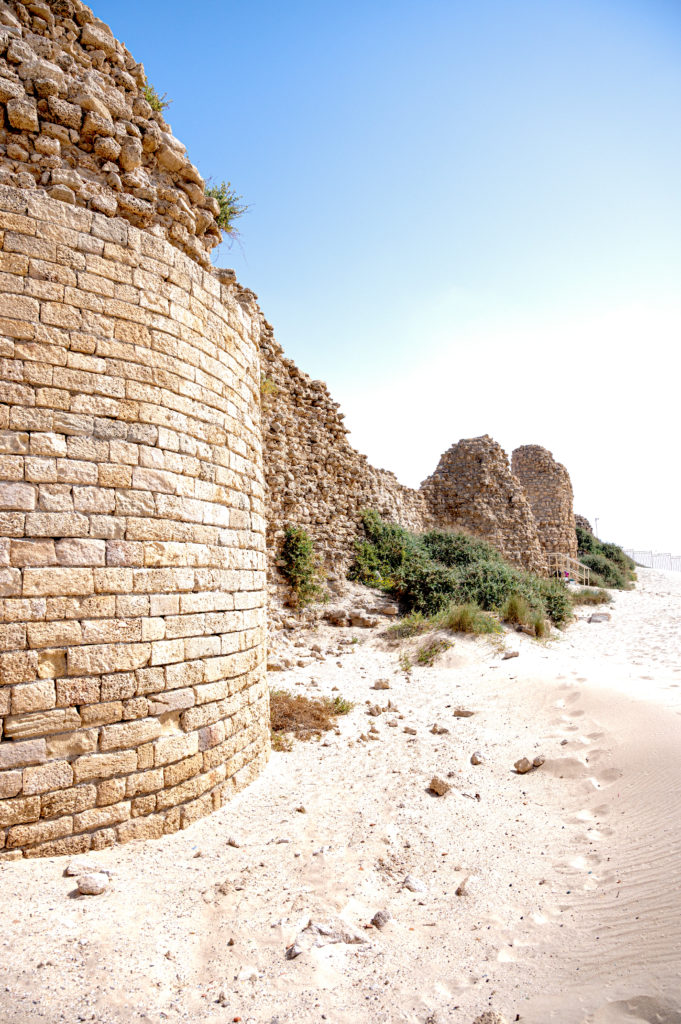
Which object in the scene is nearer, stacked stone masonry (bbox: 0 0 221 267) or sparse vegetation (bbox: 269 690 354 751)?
stacked stone masonry (bbox: 0 0 221 267)

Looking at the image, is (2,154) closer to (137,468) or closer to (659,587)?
(137,468)

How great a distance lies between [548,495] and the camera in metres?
21.4

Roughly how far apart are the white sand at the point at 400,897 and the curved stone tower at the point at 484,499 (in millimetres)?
10417

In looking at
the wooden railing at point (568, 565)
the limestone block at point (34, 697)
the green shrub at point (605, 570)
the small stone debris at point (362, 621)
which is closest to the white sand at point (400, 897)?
the limestone block at point (34, 697)

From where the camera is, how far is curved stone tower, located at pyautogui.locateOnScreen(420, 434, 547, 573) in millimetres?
15680

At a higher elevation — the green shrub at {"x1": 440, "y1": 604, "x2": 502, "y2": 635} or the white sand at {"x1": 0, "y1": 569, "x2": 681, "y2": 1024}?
the green shrub at {"x1": 440, "y1": 604, "x2": 502, "y2": 635}

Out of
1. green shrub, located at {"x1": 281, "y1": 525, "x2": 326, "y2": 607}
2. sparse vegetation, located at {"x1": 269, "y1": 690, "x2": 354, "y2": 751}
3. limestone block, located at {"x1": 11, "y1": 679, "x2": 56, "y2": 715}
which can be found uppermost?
green shrub, located at {"x1": 281, "y1": 525, "x2": 326, "y2": 607}

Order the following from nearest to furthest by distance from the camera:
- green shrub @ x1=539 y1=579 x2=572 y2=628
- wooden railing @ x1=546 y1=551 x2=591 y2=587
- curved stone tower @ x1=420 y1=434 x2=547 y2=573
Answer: green shrub @ x1=539 y1=579 x2=572 y2=628 < curved stone tower @ x1=420 y1=434 x2=547 y2=573 < wooden railing @ x1=546 y1=551 x2=591 y2=587

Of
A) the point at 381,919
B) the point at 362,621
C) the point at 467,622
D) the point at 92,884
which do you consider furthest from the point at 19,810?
the point at 467,622

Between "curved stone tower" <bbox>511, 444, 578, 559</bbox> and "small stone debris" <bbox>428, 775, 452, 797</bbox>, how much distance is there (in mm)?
17210

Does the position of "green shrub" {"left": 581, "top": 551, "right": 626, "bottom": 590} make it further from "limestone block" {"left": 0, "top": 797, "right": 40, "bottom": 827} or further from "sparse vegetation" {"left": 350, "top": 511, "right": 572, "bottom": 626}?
"limestone block" {"left": 0, "top": 797, "right": 40, "bottom": 827}

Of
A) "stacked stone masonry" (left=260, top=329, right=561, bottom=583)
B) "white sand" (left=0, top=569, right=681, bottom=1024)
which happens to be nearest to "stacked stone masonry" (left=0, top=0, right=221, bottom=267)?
"white sand" (left=0, top=569, right=681, bottom=1024)

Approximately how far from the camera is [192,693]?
368cm

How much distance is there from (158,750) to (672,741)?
3848 millimetres
